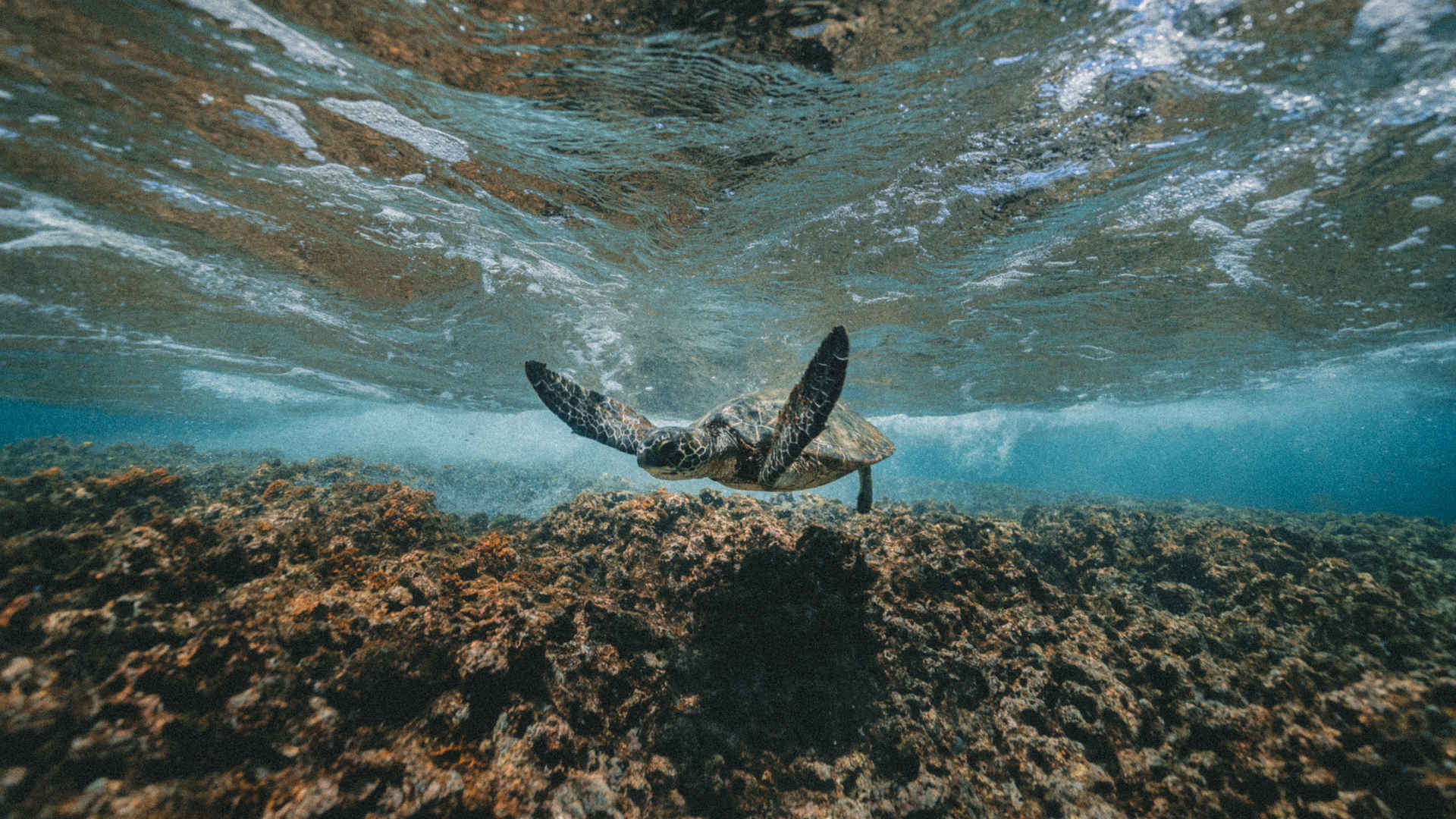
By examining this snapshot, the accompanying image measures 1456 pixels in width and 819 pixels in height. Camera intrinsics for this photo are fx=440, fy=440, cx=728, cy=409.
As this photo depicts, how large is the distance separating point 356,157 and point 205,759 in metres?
8.57

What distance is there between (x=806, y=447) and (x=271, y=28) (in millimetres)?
7785

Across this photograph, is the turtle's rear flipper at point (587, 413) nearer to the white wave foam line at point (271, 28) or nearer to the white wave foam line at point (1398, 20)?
the white wave foam line at point (271, 28)

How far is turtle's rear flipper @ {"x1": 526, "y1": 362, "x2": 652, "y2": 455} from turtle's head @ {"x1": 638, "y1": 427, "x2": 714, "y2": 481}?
389 millimetres

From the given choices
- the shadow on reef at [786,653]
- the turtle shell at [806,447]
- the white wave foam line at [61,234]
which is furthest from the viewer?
the white wave foam line at [61,234]

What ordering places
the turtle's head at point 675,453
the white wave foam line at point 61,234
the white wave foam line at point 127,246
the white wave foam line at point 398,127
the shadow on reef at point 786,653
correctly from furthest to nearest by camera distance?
1. the white wave foam line at point 127,246
2. the white wave foam line at point 61,234
3. the white wave foam line at point 398,127
4. the turtle's head at point 675,453
5. the shadow on reef at point 786,653

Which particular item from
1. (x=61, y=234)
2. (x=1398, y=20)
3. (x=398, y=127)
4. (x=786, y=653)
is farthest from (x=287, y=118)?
(x=1398, y=20)

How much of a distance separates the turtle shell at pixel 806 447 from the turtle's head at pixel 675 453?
447mm

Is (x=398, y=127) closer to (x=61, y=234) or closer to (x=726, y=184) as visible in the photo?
(x=726, y=184)

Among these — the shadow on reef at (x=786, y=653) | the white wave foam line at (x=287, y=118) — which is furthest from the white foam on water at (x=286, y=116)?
the shadow on reef at (x=786, y=653)

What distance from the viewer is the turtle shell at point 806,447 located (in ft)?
16.8

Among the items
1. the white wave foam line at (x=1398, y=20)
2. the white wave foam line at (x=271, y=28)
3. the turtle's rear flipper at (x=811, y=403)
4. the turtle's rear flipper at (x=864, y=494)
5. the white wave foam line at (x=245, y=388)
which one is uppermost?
the white wave foam line at (x=1398, y=20)

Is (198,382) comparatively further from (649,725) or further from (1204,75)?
(1204,75)

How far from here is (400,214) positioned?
8734 millimetres

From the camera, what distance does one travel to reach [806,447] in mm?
4672
